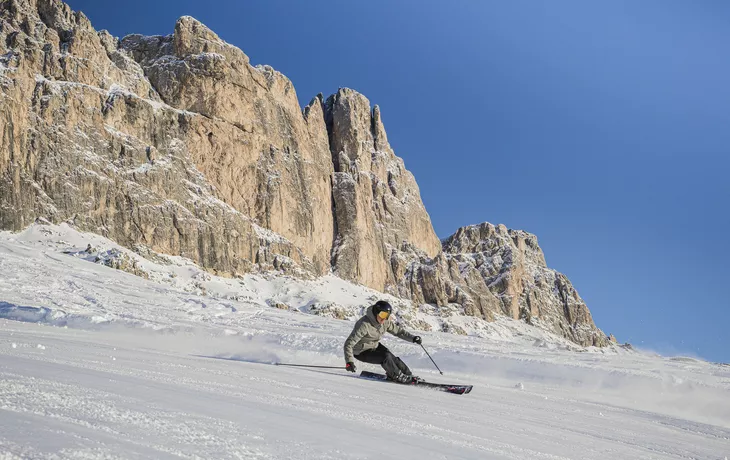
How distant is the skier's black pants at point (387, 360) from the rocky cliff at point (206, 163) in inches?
2992

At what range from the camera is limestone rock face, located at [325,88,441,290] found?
12338cm

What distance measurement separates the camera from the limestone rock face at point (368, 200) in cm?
12338

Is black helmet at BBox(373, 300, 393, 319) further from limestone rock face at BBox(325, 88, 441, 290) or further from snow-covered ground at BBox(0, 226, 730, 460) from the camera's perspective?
limestone rock face at BBox(325, 88, 441, 290)

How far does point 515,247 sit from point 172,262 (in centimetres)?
12089

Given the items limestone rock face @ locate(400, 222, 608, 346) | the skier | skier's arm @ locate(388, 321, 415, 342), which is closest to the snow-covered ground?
the skier

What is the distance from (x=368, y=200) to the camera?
13412 centimetres

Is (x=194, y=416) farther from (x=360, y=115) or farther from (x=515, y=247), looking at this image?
(x=515, y=247)

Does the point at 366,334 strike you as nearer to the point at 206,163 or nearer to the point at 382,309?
the point at 382,309

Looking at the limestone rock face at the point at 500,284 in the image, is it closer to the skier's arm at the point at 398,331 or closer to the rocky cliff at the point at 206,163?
the rocky cliff at the point at 206,163

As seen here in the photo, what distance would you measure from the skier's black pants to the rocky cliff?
249 feet

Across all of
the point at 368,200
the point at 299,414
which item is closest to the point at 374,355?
the point at 299,414

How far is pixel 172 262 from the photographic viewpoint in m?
83.7

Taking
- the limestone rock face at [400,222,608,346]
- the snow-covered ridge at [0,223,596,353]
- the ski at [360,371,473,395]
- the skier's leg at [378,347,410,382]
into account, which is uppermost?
the limestone rock face at [400,222,608,346]

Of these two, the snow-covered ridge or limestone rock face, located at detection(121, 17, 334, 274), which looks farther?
limestone rock face, located at detection(121, 17, 334, 274)
